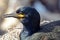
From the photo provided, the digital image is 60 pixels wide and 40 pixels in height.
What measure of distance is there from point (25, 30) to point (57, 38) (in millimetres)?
319

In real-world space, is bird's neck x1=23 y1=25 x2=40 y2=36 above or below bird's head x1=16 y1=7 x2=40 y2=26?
below

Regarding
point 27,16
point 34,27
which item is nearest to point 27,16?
point 27,16

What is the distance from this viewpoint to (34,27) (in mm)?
2420

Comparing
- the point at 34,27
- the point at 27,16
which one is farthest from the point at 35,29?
the point at 27,16

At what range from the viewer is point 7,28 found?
11.5 feet

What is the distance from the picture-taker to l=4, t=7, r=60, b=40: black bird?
91.8 inches

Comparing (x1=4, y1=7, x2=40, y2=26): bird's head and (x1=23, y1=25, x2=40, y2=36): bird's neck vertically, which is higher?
(x1=4, y1=7, x2=40, y2=26): bird's head

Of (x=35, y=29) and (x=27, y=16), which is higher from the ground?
(x=27, y=16)

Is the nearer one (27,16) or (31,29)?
(27,16)

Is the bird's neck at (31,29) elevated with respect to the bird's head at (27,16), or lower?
lower

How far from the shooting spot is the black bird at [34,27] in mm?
2332

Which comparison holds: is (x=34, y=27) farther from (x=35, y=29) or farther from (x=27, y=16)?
(x=27, y=16)

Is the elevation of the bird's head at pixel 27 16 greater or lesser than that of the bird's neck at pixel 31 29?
greater

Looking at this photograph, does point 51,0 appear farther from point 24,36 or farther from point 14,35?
point 24,36
